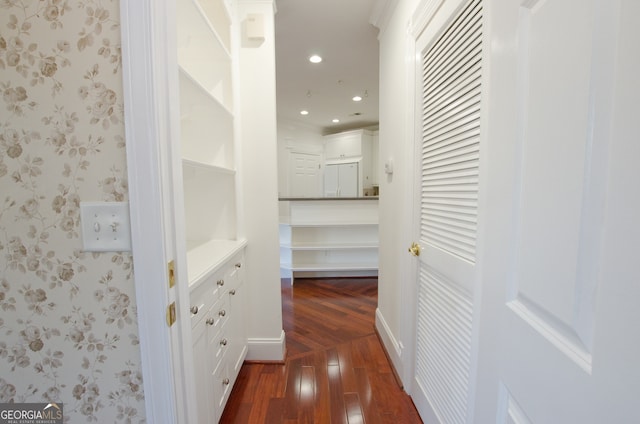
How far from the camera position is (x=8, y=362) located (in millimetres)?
670

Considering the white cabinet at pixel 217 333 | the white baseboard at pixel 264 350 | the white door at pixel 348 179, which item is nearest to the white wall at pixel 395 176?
the white baseboard at pixel 264 350

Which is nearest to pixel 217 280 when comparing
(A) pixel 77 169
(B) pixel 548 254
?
(A) pixel 77 169

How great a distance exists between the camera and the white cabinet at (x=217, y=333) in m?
1.12

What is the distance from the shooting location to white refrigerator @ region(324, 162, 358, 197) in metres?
6.24

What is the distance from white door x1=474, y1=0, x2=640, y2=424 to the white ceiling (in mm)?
1974

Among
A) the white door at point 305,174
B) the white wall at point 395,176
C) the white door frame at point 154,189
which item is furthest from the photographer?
the white door at point 305,174

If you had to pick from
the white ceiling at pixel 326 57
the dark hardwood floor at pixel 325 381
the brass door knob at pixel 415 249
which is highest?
the white ceiling at pixel 326 57

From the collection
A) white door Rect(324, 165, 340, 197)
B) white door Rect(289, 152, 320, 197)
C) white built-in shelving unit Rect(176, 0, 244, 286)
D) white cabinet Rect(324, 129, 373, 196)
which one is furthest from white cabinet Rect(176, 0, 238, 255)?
white door Rect(324, 165, 340, 197)

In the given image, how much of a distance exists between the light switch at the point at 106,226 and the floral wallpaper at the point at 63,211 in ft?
0.08

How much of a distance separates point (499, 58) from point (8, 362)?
1425 mm

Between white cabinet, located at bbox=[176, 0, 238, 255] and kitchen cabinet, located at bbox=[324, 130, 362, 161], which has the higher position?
kitchen cabinet, located at bbox=[324, 130, 362, 161]

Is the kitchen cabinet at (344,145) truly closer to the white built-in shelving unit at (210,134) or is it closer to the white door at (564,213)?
the white built-in shelving unit at (210,134)

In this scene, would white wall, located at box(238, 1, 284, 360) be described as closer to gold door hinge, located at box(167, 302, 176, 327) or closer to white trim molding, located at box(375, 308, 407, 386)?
white trim molding, located at box(375, 308, 407, 386)

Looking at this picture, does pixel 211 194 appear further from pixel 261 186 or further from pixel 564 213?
pixel 564 213
